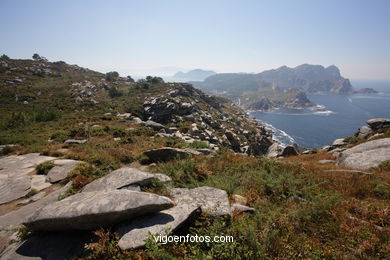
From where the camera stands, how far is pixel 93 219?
452cm

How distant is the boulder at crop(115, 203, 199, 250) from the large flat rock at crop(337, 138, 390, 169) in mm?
13150

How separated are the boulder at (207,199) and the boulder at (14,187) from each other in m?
7.03

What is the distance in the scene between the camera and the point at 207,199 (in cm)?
594

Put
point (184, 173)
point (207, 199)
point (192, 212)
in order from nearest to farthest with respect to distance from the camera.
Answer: point (192, 212), point (207, 199), point (184, 173)

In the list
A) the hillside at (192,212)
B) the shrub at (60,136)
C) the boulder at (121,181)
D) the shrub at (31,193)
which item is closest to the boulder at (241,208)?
the hillside at (192,212)

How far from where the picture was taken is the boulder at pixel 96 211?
14.8ft

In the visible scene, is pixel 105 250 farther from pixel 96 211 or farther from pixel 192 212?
pixel 192 212

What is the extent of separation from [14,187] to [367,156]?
21.4 m

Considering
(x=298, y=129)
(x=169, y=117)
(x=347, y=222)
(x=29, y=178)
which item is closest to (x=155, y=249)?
(x=347, y=222)

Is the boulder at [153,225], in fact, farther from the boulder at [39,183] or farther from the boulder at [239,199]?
the boulder at [39,183]

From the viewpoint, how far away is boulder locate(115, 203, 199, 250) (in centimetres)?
419

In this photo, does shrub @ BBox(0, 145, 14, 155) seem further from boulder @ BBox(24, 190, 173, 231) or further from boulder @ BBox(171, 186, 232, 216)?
boulder @ BBox(171, 186, 232, 216)

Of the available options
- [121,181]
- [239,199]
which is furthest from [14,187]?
[239,199]

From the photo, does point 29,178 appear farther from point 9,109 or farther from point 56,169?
point 9,109
